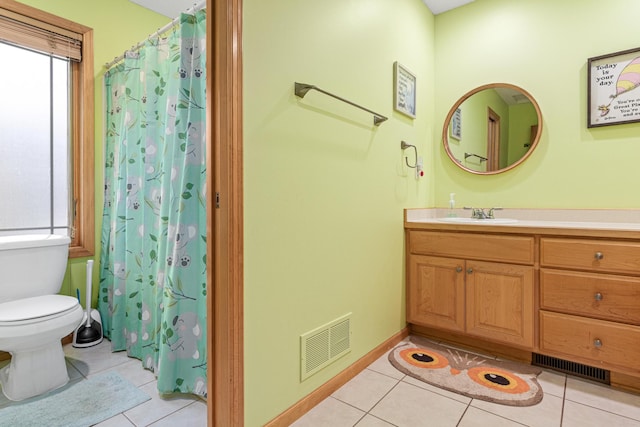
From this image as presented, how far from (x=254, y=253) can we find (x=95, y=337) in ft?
5.57

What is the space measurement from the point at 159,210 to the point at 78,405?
1016mm

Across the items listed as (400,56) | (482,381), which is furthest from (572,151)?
(482,381)

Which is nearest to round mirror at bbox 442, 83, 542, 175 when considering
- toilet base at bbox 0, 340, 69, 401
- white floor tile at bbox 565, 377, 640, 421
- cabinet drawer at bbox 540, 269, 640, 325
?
cabinet drawer at bbox 540, 269, 640, 325

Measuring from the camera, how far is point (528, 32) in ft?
7.61

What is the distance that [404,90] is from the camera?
2.27 metres

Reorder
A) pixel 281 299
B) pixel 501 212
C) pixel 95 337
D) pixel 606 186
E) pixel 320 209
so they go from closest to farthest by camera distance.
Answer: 1. pixel 281 299
2. pixel 320 209
3. pixel 606 186
4. pixel 95 337
5. pixel 501 212

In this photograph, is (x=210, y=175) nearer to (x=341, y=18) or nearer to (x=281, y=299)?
(x=281, y=299)

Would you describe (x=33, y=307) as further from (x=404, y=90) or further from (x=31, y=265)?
(x=404, y=90)

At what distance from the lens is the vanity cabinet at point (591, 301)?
1.60 metres

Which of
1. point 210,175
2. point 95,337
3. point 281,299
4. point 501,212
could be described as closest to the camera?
point 210,175

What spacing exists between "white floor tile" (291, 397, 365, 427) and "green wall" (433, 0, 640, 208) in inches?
70.8

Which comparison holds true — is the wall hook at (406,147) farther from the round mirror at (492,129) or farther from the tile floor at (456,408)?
the tile floor at (456,408)

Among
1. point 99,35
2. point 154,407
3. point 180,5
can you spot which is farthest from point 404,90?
point 154,407

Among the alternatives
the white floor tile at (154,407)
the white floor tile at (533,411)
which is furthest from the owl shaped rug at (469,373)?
the white floor tile at (154,407)
